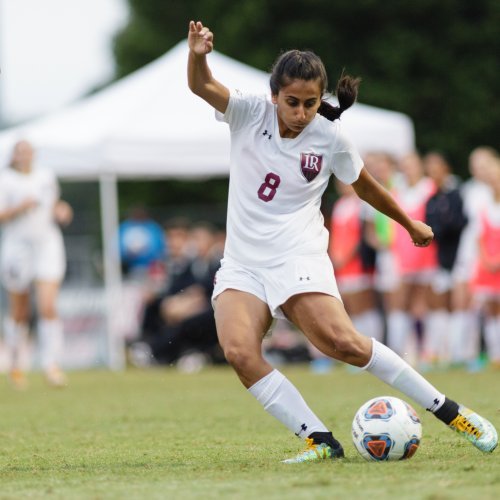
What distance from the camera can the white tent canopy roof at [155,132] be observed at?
1633 centimetres

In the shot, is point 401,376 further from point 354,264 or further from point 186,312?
point 186,312

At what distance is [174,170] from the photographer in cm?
1753

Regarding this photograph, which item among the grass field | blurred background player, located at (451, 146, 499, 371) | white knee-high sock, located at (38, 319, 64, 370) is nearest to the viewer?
the grass field

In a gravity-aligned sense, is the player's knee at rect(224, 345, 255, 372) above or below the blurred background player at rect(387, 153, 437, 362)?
above

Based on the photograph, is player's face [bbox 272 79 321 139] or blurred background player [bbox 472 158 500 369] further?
blurred background player [bbox 472 158 500 369]

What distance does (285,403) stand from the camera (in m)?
6.47

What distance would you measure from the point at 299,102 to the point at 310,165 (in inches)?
14.0

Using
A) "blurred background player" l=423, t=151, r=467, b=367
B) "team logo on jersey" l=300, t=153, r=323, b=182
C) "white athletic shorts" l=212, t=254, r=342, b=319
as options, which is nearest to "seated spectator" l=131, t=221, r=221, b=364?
"blurred background player" l=423, t=151, r=467, b=367

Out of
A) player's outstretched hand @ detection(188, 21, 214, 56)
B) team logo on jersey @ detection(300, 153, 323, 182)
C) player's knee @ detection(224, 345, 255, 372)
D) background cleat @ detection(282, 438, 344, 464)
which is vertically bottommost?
background cleat @ detection(282, 438, 344, 464)

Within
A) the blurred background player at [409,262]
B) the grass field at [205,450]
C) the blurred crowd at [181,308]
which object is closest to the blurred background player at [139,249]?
the blurred crowd at [181,308]

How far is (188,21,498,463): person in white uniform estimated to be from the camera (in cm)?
638

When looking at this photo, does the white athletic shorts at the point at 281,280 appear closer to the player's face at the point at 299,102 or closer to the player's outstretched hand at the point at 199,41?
the player's face at the point at 299,102

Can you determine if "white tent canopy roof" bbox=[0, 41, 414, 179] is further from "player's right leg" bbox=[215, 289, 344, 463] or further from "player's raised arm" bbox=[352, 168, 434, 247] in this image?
"player's right leg" bbox=[215, 289, 344, 463]

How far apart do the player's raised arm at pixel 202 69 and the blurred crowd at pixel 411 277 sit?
7.91 m
